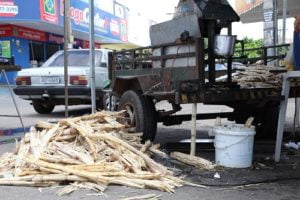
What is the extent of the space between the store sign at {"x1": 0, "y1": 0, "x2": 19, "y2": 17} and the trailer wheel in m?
19.7

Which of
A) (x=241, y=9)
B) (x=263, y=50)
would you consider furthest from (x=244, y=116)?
(x=241, y=9)

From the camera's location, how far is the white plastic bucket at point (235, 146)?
18.4 ft

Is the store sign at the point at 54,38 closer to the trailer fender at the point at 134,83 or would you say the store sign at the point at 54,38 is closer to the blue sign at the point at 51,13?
the blue sign at the point at 51,13

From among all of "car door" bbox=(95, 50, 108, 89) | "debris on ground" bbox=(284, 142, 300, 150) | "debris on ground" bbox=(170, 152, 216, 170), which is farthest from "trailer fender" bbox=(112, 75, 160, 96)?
"car door" bbox=(95, 50, 108, 89)

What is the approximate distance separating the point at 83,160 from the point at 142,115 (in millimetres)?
1681

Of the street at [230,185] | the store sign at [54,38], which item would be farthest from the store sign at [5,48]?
the street at [230,185]

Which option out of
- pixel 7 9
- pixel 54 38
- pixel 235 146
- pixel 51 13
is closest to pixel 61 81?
pixel 235 146

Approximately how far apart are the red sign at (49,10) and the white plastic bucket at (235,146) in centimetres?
2122

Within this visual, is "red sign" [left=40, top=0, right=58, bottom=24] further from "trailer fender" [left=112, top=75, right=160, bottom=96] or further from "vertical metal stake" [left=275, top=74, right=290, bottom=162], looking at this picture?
"vertical metal stake" [left=275, top=74, right=290, bottom=162]

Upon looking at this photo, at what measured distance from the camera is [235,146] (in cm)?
559

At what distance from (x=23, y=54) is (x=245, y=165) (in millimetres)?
23877

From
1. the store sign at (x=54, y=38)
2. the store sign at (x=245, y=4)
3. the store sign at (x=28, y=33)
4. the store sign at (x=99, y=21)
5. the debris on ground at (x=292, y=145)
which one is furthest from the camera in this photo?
the store sign at (x=54, y=38)

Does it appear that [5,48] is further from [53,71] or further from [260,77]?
[260,77]

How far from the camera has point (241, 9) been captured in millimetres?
20516
